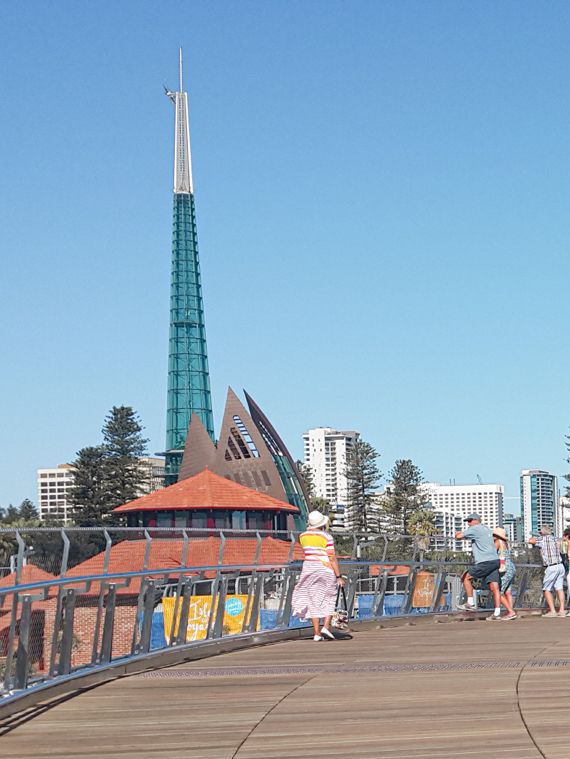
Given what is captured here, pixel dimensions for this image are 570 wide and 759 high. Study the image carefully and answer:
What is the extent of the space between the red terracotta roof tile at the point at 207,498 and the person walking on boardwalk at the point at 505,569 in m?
55.0

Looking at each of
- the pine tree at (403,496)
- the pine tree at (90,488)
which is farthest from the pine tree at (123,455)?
the pine tree at (403,496)

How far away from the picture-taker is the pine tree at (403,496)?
118 metres

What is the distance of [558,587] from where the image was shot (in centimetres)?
2253

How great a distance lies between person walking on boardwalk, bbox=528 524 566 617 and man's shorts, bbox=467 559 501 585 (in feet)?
7.33

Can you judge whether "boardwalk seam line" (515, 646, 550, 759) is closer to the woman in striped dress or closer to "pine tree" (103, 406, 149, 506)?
the woman in striped dress

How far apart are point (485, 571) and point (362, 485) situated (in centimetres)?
9651

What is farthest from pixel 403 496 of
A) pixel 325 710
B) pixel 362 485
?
pixel 325 710

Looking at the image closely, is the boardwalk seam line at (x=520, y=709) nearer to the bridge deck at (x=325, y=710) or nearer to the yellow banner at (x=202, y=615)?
the bridge deck at (x=325, y=710)

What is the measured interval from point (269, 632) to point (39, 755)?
8.69 m

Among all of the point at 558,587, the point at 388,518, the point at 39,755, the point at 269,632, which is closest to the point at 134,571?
the point at 269,632

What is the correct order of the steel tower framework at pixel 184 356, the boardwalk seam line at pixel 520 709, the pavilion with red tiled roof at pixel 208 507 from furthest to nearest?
the steel tower framework at pixel 184 356 < the pavilion with red tiled roof at pixel 208 507 < the boardwalk seam line at pixel 520 709

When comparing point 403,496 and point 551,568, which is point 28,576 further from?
point 403,496

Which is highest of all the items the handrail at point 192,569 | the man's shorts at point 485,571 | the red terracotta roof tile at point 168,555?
the red terracotta roof tile at point 168,555

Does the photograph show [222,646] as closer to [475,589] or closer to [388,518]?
[475,589]
